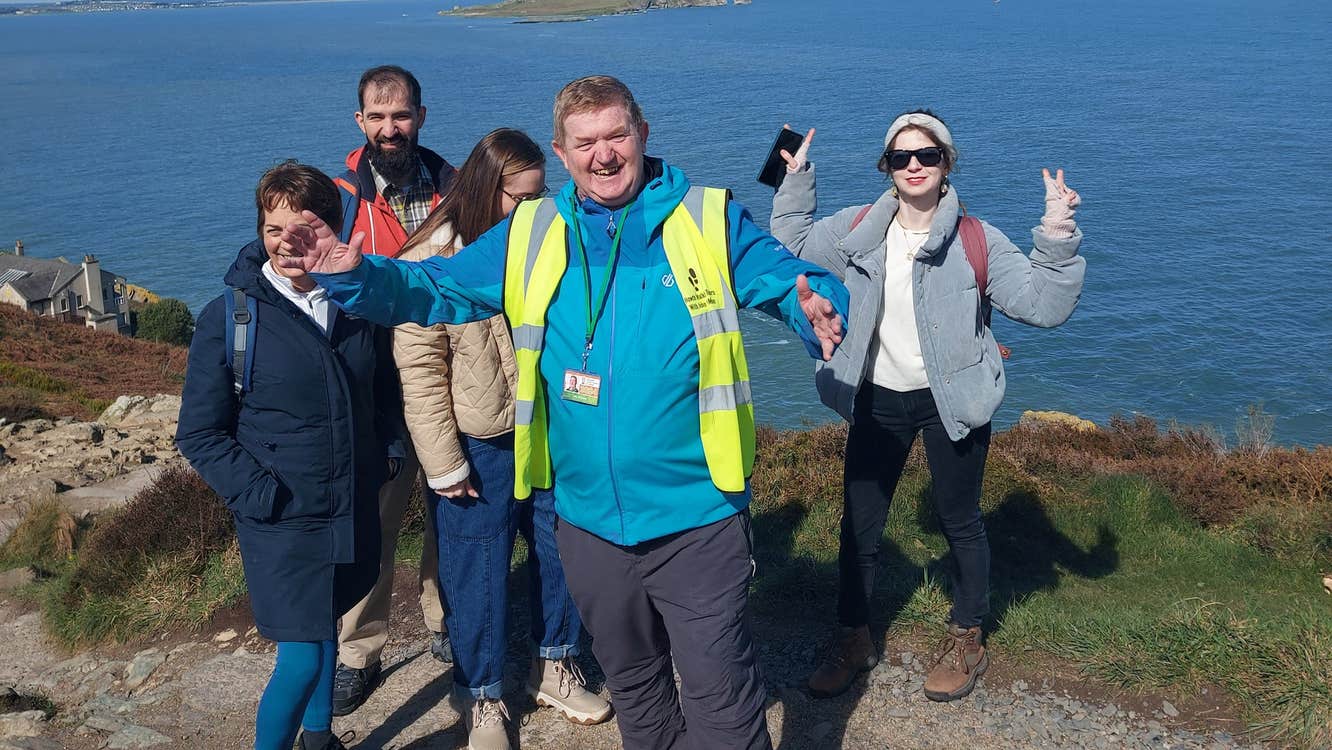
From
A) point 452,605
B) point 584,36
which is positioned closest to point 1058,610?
point 452,605

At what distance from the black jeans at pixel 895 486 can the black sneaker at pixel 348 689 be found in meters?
1.94

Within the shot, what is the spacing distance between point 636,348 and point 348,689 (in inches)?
89.8

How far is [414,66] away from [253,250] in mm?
105931

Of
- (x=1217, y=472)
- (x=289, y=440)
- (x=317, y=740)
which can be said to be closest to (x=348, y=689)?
(x=317, y=740)

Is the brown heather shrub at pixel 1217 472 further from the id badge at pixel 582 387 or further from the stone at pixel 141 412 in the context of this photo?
the stone at pixel 141 412

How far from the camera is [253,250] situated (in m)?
3.25

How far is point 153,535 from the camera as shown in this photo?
17.7 ft

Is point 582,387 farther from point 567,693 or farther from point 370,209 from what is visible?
point 567,693

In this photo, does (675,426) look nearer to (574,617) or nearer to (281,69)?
(574,617)

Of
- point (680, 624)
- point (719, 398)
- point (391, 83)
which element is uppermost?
point (391, 83)

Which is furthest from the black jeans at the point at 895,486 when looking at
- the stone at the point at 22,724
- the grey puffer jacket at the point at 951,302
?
the stone at the point at 22,724

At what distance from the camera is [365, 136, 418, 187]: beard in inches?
170

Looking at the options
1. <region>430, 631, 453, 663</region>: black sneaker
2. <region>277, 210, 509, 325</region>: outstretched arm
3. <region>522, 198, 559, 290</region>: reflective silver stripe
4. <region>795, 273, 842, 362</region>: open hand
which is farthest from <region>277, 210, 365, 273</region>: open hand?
<region>430, 631, 453, 663</region>: black sneaker

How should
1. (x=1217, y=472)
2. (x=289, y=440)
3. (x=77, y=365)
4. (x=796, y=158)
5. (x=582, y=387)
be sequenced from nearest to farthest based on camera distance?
(x=582, y=387) < (x=289, y=440) < (x=796, y=158) < (x=1217, y=472) < (x=77, y=365)
